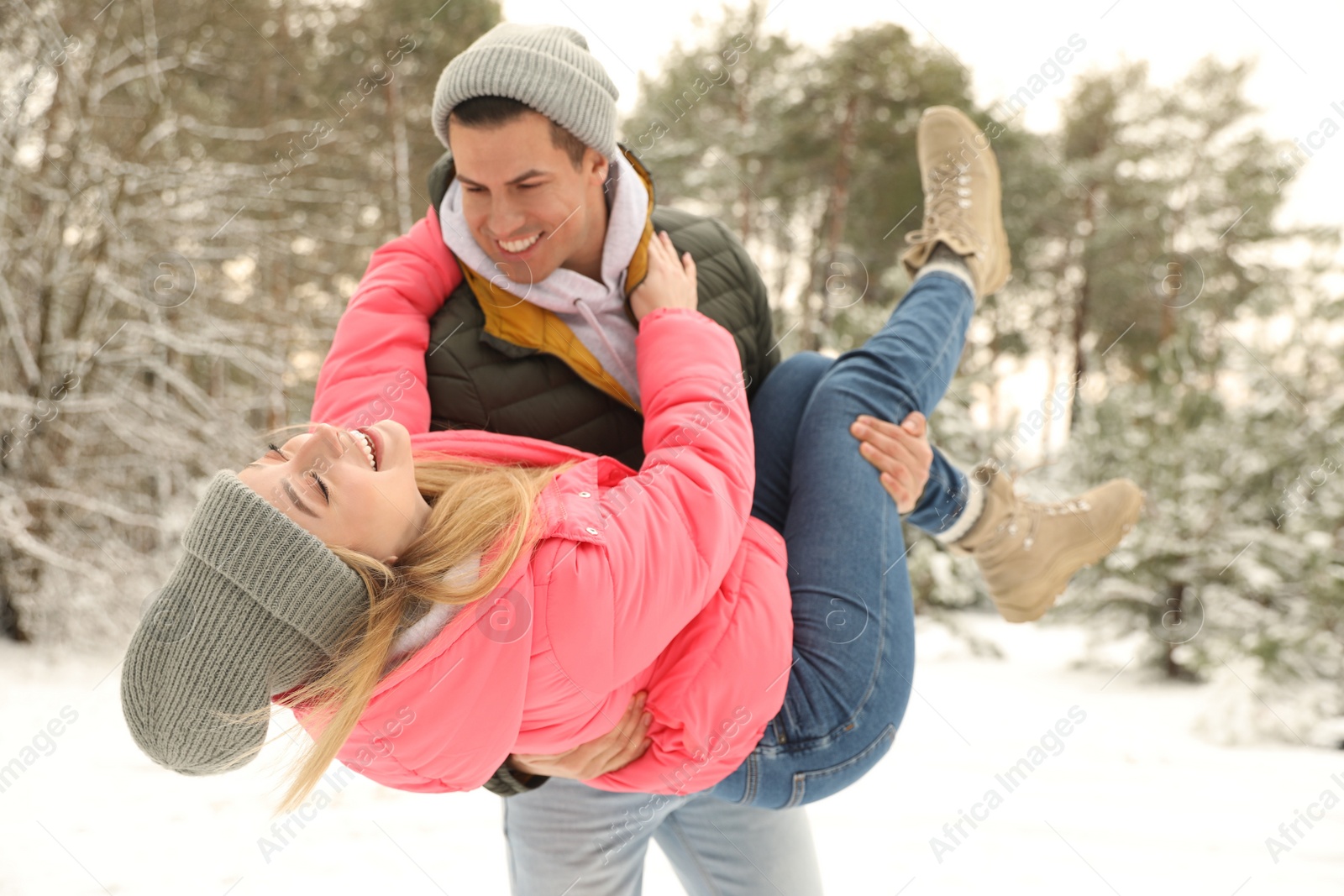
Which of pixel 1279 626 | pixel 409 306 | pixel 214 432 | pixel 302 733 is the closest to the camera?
pixel 302 733

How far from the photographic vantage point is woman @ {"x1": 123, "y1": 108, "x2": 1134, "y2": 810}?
827 millimetres

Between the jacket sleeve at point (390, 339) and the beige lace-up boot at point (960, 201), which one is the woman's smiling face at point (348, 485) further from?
the beige lace-up boot at point (960, 201)

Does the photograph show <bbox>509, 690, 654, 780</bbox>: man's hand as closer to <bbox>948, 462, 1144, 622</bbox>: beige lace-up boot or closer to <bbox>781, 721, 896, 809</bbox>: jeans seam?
<bbox>781, 721, 896, 809</bbox>: jeans seam

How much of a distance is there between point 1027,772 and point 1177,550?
210 centimetres

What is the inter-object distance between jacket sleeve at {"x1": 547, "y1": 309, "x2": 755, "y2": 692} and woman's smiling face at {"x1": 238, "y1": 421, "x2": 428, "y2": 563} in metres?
0.18

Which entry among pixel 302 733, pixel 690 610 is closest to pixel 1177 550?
pixel 690 610

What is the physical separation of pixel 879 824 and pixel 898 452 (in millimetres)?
1518

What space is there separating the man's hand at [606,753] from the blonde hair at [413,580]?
302 millimetres

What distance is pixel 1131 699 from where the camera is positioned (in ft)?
14.1

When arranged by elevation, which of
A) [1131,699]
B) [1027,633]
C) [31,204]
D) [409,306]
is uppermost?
[409,306]

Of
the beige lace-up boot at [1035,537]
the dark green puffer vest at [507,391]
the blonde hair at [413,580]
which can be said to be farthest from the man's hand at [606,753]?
the beige lace-up boot at [1035,537]

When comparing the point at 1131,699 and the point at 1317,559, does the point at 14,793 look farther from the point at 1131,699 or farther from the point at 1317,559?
the point at 1317,559

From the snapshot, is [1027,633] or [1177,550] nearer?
[1177,550]

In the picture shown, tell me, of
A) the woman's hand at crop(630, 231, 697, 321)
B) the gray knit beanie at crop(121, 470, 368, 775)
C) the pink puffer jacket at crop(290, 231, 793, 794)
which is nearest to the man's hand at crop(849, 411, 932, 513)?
the pink puffer jacket at crop(290, 231, 793, 794)
